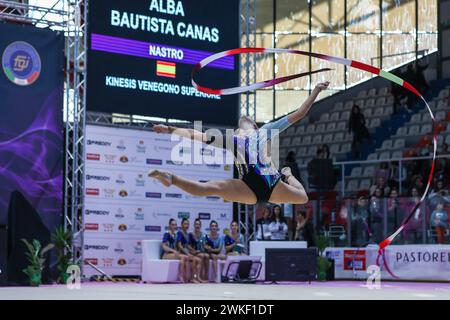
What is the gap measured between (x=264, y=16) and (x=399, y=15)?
469 cm

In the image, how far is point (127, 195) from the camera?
18.5m

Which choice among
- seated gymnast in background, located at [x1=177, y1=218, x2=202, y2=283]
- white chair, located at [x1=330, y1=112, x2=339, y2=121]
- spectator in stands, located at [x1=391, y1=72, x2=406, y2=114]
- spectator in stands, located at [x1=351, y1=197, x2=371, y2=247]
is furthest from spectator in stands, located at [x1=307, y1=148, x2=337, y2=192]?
white chair, located at [x1=330, y1=112, x2=339, y2=121]

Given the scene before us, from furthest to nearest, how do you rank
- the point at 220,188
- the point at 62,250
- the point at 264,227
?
the point at 264,227 < the point at 62,250 < the point at 220,188

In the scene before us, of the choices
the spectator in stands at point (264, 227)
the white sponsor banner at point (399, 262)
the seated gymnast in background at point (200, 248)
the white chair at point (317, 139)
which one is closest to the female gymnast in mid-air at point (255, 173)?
the seated gymnast in background at point (200, 248)

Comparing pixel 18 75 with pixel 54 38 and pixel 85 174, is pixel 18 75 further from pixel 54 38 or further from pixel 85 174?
pixel 85 174

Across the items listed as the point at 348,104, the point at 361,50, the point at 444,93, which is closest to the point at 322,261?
the point at 444,93

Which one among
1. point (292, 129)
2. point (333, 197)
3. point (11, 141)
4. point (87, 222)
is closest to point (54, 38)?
point (11, 141)

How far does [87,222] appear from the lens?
17.8 metres

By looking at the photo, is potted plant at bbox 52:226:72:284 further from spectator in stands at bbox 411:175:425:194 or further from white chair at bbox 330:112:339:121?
white chair at bbox 330:112:339:121

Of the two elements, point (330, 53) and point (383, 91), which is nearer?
point (383, 91)

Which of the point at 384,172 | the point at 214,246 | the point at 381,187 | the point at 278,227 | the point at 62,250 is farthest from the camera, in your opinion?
the point at 384,172

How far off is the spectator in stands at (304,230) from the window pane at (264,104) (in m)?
9.72

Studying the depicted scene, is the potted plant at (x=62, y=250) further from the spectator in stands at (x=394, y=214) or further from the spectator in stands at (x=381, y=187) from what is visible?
the spectator in stands at (x=381, y=187)

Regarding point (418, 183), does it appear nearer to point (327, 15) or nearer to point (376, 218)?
point (376, 218)
